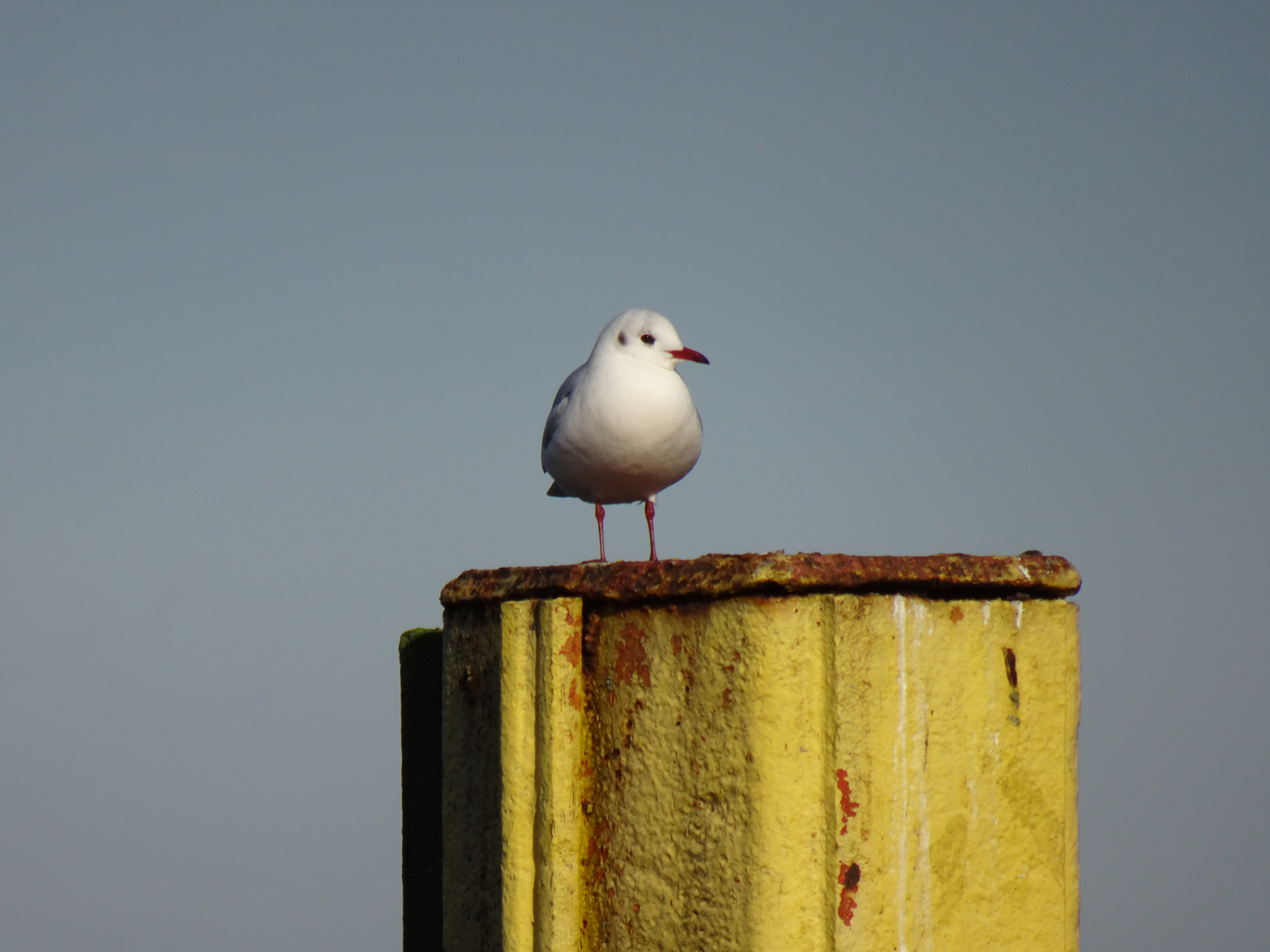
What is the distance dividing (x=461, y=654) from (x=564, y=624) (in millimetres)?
403

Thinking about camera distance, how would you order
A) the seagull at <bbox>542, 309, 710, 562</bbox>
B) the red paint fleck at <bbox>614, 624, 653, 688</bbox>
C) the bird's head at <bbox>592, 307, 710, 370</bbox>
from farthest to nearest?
the bird's head at <bbox>592, 307, 710, 370</bbox> < the seagull at <bbox>542, 309, 710, 562</bbox> < the red paint fleck at <bbox>614, 624, 653, 688</bbox>

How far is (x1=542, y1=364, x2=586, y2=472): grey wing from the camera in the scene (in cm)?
558

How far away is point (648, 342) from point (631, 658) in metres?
2.91

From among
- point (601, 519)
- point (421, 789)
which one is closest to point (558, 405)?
point (601, 519)

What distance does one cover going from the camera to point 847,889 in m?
2.48

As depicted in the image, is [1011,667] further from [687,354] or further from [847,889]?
[687,354]

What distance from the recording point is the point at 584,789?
9.00 feet

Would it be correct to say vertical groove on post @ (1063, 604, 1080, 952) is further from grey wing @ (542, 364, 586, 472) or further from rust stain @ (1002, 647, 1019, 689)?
grey wing @ (542, 364, 586, 472)

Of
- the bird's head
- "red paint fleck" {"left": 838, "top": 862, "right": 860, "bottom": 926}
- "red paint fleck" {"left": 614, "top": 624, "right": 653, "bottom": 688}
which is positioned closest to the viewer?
"red paint fleck" {"left": 838, "top": 862, "right": 860, "bottom": 926}

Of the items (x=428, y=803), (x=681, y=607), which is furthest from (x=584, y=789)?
(x=428, y=803)

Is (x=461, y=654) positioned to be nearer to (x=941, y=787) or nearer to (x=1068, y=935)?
(x=941, y=787)

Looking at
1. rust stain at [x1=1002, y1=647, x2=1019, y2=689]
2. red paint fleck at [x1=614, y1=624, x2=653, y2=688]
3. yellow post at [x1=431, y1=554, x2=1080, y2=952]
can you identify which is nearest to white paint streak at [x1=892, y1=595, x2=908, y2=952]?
yellow post at [x1=431, y1=554, x2=1080, y2=952]

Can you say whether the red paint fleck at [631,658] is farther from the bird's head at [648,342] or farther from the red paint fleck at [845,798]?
the bird's head at [648,342]

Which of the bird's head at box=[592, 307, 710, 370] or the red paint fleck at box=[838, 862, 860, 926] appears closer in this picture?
the red paint fleck at box=[838, 862, 860, 926]
